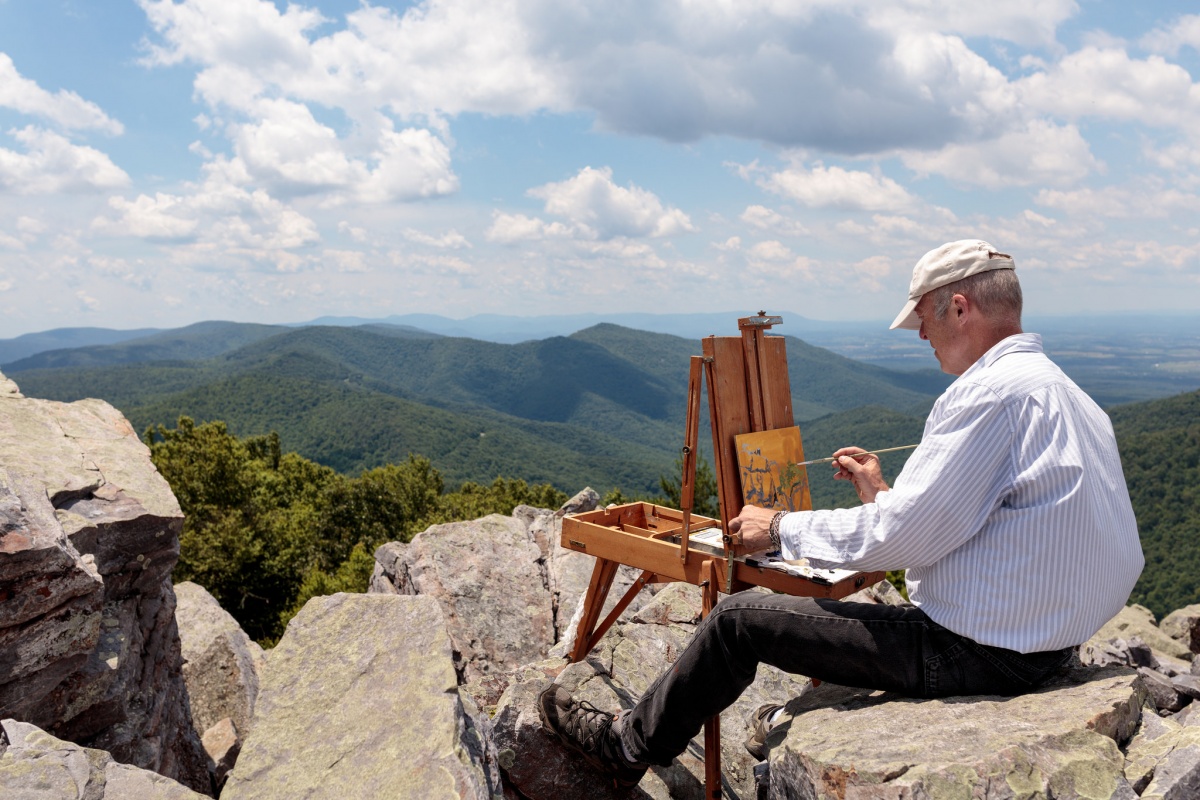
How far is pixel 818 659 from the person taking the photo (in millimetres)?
4336

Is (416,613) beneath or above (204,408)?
above

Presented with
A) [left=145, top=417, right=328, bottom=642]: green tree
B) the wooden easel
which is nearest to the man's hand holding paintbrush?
the wooden easel

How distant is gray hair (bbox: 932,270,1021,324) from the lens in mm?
4160

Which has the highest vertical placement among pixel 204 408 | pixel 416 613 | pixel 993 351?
pixel 993 351

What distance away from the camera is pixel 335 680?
5.23 meters

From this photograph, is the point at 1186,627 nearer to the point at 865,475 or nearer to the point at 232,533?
the point at 865,475

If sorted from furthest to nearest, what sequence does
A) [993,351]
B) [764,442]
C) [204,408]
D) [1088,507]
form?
[204,408] < [764,442] < [993,351] < [1088,507]

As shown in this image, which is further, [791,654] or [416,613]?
[416,613]

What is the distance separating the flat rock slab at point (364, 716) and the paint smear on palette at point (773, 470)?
2465 mm

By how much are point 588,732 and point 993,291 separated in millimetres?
3831

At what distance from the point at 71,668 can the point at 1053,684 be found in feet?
23.1


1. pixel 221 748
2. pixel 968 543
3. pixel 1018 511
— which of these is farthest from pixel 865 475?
pixel 221 748

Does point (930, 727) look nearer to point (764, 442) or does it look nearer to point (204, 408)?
point (764, 442)

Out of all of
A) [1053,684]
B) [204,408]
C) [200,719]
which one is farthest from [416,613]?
[204,408]
